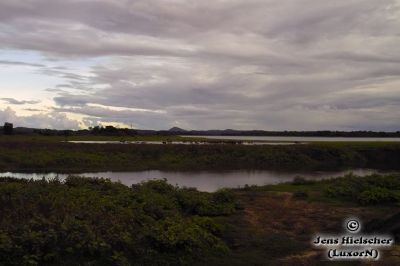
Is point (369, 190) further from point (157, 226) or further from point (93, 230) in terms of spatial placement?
point (93, 230)

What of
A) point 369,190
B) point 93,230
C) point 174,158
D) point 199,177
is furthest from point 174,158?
point 93,230

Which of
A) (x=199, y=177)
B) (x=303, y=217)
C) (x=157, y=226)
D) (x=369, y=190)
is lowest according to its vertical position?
(x=199, y=177)

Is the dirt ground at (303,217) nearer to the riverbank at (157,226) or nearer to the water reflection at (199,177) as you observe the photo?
the riverbank at (157,226)

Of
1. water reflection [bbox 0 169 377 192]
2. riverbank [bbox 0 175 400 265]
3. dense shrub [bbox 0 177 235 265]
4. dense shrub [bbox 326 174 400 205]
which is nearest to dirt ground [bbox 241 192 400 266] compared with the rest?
riverbank [bbox 0 175 400 265]

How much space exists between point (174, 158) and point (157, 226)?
3378 cm

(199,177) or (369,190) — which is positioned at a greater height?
(369,190)

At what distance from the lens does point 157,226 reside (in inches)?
459

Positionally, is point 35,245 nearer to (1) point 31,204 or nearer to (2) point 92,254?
(2) point 92,254

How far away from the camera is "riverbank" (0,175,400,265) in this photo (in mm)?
10047

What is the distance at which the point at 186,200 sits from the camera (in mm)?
16016

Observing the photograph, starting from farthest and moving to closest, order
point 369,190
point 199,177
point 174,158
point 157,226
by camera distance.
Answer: point 174,158 → point 199,177 → point 369,190 → point 157,226

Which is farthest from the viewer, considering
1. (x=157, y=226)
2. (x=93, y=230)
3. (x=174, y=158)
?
(x=174, y=158)

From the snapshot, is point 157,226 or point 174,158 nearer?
point 157,226

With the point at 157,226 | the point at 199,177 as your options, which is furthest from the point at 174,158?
the point at 157,226
